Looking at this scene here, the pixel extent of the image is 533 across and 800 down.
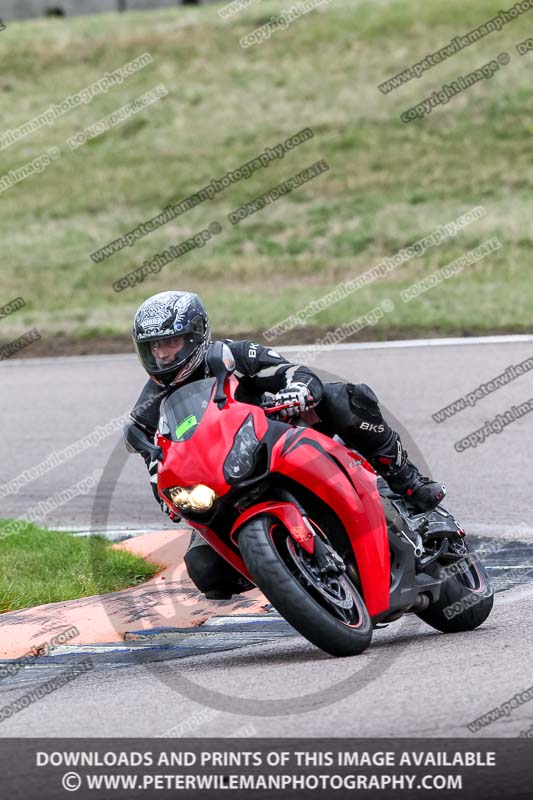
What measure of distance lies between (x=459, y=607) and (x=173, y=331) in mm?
1836

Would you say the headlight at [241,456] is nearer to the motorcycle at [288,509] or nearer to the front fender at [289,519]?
the motorcycle at [288,509]

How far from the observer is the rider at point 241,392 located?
532cm

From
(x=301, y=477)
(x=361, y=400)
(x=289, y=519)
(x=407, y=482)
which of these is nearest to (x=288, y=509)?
(x=289, y=519)

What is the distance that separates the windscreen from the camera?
16.6 ft

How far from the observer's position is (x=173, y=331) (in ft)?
17.4

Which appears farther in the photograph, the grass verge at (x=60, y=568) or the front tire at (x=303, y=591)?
the grass verge at (x=60, y=568)

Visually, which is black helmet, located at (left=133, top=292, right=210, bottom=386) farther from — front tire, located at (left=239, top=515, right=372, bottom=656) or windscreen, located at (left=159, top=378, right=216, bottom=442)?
front tire, located at (left=239, top=515, right=372, bottom=656)

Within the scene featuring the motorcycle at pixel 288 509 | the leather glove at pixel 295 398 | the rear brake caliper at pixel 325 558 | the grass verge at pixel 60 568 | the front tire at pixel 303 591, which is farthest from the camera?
the grass verge at pixel 60 568

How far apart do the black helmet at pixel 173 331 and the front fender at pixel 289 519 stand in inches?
29.9

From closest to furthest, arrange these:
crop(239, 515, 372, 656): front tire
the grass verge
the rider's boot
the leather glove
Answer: crop(239, 515, 372, 656): front tire
the leather glove
the rider's boot
the grass verge

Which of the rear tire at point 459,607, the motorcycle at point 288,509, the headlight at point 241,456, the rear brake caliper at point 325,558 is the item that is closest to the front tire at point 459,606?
the rear tire at point 459,607

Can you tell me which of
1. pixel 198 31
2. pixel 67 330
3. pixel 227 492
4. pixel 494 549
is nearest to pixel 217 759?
pixel 227 492

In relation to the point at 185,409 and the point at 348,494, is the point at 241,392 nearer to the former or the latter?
the point at 185,409

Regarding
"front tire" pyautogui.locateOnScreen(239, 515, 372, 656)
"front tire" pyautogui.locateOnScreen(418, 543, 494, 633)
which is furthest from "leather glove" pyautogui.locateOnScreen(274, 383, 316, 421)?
"front tire" pyautogui.locateOnScreen(418, 543, 494, 633)
